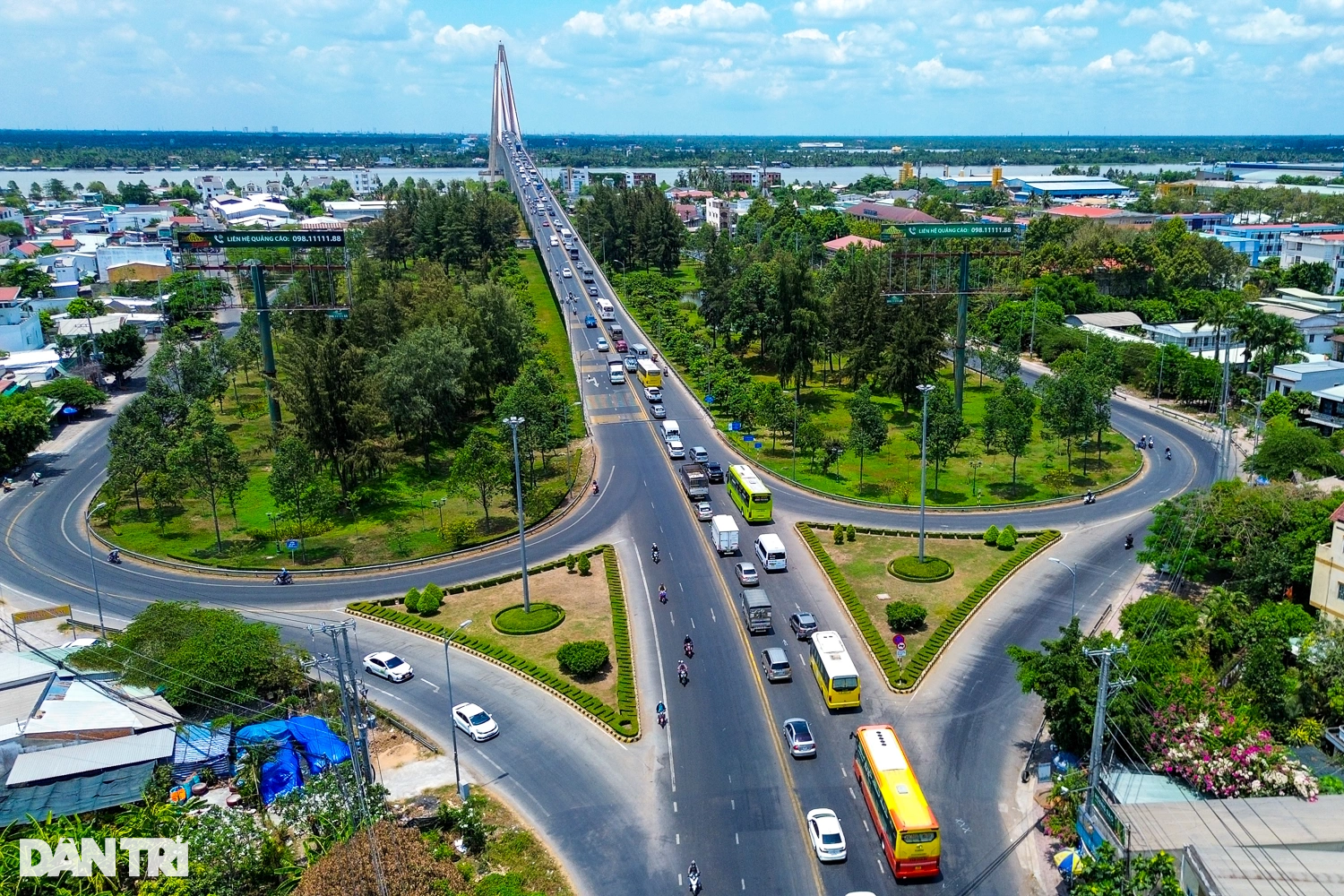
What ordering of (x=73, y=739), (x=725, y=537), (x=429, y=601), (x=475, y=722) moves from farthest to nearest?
(x=725, y=537)
(x=429, y=601)
(x=475, y=722)
(x=73, y=739)

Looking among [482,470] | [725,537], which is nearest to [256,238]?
[482,470]

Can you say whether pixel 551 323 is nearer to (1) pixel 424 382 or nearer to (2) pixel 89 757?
(1) pixel 424 382

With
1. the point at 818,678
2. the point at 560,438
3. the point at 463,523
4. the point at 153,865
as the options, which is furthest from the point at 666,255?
the point at 153,865

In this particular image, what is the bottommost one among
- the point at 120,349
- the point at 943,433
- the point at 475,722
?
the point at 475,722

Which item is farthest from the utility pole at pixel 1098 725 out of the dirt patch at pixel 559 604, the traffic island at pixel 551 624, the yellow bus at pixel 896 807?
the dirt patch at pixel 559 604

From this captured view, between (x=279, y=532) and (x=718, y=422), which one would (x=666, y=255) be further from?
(x=279, y=532)

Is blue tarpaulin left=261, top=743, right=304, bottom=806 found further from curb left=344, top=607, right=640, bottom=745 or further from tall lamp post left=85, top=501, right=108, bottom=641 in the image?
tall lamp post left=85, top=501, right=108, bottom=641
